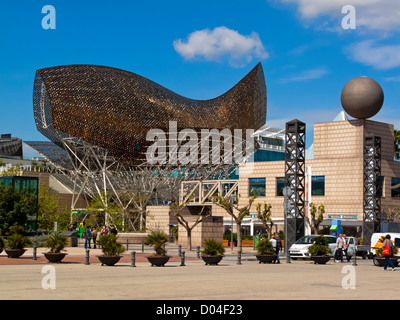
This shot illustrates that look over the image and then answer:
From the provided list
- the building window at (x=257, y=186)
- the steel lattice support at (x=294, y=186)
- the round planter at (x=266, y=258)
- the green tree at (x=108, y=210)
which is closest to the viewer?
the round planter at (x=266, y=258)

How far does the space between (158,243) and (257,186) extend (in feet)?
183

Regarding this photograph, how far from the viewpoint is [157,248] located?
31.6 m

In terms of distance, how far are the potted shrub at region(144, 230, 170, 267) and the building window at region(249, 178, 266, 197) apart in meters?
54.1

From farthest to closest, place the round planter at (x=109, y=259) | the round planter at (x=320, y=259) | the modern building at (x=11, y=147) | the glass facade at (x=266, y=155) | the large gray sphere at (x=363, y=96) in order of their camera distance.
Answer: the glass facade at (x=266, y=155) < the modern building at (x=11, y=147) < the large gray sphere at (x=363, y=96) < the round planter at (x=320, y=259) < the round planter at (x=109, y=259)

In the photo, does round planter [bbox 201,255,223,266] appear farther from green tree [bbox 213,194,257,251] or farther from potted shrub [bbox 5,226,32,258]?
green tree [bbox 213,194,257,251]

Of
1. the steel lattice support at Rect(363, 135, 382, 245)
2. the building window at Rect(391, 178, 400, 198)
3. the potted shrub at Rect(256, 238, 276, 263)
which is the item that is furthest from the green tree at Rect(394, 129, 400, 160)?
the potted shrub at Rect(256, 238, 276, 263)

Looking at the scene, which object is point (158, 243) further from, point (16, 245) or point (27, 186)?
point (27, 186)

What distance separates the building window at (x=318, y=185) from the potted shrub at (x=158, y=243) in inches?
1984

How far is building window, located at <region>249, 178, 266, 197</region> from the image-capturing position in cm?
8544

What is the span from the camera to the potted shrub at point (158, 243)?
30891 mm

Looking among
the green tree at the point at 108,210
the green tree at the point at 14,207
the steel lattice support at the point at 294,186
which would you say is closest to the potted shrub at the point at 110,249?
the steel lattice support at the point at 294,186

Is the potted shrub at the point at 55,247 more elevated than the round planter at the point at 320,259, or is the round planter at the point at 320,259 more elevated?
the potted shrub at the point at 55,247

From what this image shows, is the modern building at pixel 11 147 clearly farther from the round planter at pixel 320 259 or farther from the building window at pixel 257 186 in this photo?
the round planter at pixel 320 259
